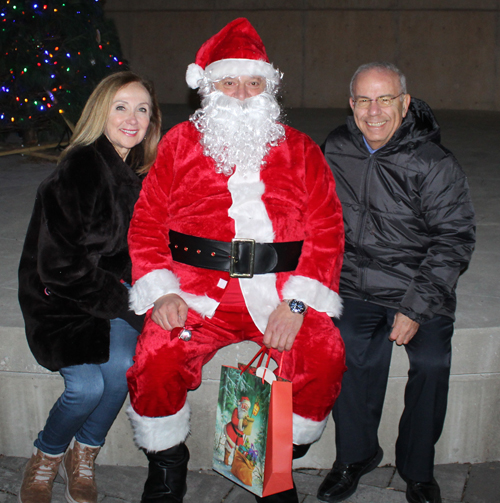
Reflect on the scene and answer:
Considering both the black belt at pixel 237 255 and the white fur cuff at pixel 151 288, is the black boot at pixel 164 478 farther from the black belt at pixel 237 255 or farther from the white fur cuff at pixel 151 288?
the black belt at pixel 237 255

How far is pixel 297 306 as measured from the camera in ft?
7.32

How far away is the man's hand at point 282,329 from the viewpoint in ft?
7.11

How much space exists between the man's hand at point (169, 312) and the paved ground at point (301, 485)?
771 mm

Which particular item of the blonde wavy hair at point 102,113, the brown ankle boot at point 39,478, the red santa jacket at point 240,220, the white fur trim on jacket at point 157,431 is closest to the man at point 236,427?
the white fur trim on jacket at point 157,431

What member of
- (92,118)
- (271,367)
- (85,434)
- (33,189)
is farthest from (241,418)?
(33,189)

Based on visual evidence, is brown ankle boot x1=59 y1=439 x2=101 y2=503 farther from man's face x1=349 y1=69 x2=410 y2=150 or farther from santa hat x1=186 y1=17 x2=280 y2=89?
man's face x1=349 y1=69 x2=410 y2=150

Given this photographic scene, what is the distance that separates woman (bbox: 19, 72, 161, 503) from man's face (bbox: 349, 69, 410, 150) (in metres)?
0.94

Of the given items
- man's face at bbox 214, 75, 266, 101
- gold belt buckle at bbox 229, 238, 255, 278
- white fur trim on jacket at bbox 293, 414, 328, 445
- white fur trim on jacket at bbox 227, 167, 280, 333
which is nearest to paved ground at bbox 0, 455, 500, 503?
white fur trim on jacket at bbox 293, 414, 328, 445

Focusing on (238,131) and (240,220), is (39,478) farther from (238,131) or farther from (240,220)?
(238,131)

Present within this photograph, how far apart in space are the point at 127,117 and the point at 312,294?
3.49ft

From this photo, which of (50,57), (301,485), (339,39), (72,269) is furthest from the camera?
(339,39)

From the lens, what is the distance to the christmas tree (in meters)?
5.35

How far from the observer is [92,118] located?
244 cm

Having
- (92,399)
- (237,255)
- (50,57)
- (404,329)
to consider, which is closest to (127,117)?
(237,255)
